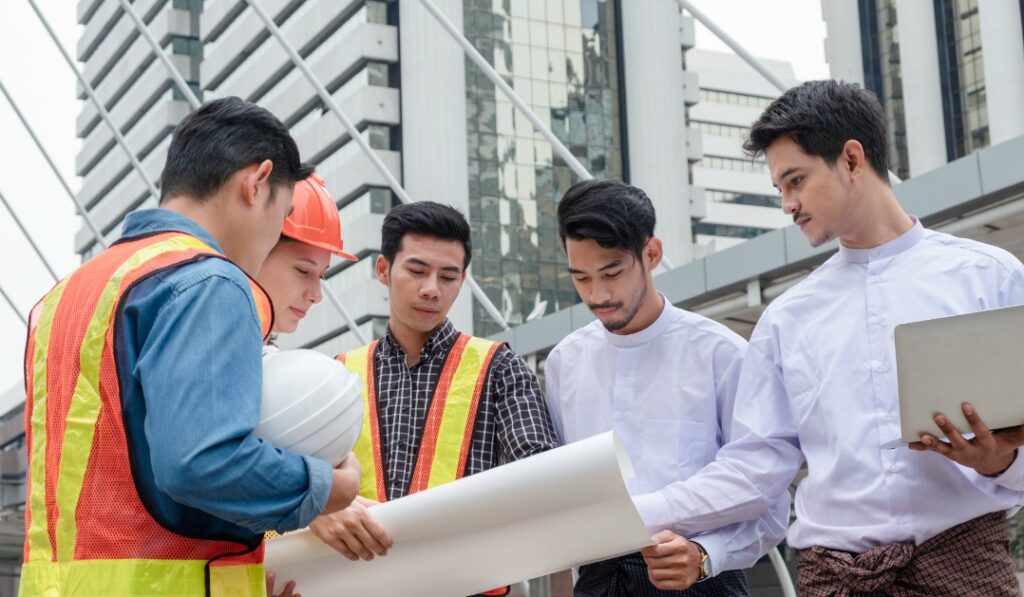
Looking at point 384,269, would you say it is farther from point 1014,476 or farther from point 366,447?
point 1014,476

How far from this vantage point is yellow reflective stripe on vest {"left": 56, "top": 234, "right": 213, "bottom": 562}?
1896mm

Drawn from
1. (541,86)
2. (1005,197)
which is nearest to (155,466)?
(1005,197)

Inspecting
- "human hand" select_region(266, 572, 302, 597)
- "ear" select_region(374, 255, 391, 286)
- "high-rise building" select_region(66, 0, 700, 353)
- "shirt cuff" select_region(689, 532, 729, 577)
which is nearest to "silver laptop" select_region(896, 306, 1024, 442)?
"shirt cuff" select_region(689, 532, 729, 577)

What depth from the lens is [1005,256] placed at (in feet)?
Result: 7.97

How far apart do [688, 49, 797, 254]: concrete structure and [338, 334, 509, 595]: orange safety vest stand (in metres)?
71.4

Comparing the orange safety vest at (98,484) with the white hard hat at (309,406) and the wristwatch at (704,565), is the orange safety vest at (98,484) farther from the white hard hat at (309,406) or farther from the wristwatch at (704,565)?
the wristwatch at (704,565)

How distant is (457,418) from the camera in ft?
9.70

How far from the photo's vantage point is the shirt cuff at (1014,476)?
2.20 m

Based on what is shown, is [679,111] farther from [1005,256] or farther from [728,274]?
[1005,256]

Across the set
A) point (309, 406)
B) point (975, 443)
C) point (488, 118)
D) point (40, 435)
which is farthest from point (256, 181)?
point (488, 118)

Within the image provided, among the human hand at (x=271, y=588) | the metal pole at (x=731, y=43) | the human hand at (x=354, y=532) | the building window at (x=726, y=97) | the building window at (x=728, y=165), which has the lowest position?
the human hand at (x=271, y=588)

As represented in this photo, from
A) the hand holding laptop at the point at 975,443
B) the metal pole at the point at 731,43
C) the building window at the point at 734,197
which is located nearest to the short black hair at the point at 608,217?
A: the hand holding laptop at the point at 975,443

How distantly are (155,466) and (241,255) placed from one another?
0.44 metres

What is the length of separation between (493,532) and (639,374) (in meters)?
0.71
